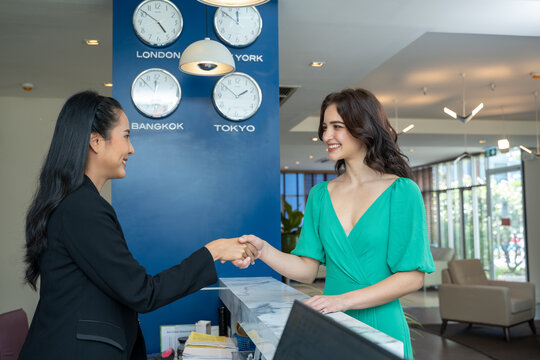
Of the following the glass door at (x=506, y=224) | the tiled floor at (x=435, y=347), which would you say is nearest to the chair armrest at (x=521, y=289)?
the tiled floor at (x=435, y=347)

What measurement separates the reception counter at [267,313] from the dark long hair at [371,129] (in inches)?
24.3

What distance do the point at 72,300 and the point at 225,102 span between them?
242 centimetres

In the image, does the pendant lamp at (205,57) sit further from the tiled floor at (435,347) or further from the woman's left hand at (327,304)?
the tiled floor at (435,347)

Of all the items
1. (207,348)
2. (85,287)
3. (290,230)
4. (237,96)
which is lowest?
(207,348)

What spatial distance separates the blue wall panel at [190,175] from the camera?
138 inches

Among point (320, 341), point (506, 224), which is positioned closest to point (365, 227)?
point (320, 341)

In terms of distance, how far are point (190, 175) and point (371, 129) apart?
189 cm

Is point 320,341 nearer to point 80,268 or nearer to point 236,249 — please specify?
point 80,268

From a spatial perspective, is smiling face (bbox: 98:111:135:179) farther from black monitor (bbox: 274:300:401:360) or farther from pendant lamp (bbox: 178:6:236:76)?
pendant lamp (bbox: 178:6:236:76)

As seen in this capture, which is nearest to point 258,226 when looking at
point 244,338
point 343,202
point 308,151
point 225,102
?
point 225,102

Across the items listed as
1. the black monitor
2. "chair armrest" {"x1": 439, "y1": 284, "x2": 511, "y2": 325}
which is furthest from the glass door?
the black monitor

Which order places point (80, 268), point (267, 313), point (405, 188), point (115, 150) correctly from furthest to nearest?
point (405, 188) < point (267, 313) < point (115, 150) < point (80, 268)

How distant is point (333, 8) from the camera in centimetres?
394

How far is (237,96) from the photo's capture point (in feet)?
12.0
